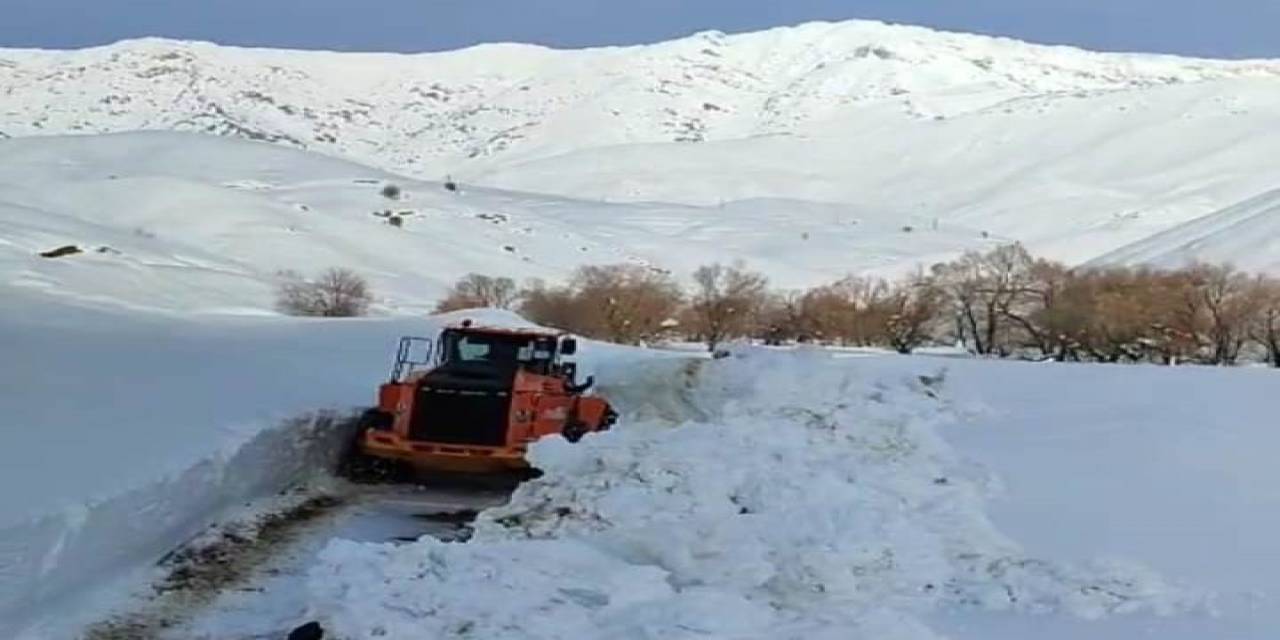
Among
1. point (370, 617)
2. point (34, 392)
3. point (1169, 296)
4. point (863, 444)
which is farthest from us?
point (1169, 296)

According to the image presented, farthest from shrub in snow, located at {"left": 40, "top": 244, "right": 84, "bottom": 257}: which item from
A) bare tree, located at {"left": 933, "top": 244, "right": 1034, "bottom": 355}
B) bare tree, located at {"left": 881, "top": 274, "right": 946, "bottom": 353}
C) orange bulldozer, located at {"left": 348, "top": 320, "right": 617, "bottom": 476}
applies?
orange bulldozer, located at {"left": 348, "top": 320, "right": 617, "bottom": 476}

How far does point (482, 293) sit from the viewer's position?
8512cm

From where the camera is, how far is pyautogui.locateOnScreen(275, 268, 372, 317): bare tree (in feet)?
217

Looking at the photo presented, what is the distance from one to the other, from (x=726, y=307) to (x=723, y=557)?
78695mm

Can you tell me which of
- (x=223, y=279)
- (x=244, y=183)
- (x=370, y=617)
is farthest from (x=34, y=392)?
(x=244, y=183)

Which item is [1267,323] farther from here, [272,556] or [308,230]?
[272,556]

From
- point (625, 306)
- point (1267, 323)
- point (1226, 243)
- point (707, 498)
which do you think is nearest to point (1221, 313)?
point (1267, 323)

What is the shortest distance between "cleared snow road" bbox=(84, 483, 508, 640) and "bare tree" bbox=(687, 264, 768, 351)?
65129mm

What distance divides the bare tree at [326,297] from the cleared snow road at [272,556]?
50.3 metres

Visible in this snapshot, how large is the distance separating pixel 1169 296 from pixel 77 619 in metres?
67.9

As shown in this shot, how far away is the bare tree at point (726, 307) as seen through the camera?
276 feet

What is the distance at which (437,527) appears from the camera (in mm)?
12039

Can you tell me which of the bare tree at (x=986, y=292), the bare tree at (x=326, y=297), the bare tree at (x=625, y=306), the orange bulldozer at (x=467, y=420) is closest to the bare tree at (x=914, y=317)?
the bare tree at (x=986, y=292)

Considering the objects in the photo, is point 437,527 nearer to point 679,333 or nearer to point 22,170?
point 679,333
